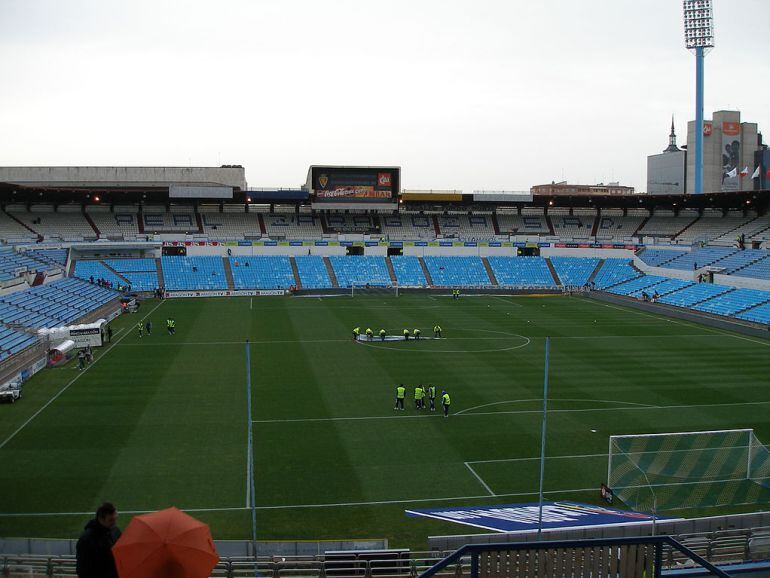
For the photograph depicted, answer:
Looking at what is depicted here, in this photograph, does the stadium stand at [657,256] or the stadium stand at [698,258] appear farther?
the stadium stand at [657,256]

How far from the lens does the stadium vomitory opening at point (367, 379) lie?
1634cm

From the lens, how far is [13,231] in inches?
2657

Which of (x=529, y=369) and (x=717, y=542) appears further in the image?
(x=529, y=369)

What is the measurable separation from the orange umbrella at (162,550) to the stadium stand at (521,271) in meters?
66.7

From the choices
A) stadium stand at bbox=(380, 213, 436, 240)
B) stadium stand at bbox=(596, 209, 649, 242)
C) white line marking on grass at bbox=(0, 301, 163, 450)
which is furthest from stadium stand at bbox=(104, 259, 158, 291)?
stadium stand at bbox=(596, 209, 649, 242)

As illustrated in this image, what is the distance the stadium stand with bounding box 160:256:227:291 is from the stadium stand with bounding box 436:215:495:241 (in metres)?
29.1

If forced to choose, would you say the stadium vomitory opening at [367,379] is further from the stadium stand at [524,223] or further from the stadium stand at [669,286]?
the stadium stand at [524,223]

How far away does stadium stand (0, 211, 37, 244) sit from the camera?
65875 millimetres

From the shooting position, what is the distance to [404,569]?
1120 centimetres

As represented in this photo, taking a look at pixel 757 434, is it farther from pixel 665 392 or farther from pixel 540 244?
pixel 540 244

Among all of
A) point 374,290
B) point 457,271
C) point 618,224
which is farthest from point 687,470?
point 618,224

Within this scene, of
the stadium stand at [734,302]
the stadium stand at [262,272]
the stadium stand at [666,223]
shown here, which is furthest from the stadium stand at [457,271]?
the stadium stand at [734,302]

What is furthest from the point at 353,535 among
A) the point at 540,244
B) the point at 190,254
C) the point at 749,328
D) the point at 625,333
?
the point at 540,244

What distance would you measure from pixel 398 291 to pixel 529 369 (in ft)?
113
